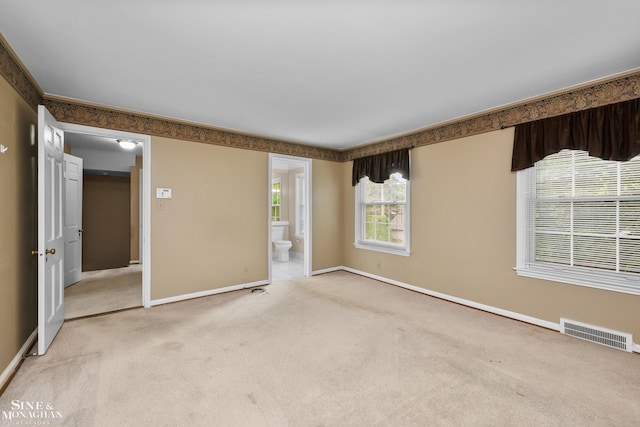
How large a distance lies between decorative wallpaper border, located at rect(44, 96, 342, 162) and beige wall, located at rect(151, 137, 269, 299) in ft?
0.36

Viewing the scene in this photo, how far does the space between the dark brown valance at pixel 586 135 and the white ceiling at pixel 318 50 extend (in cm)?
33

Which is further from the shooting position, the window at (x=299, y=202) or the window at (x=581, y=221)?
the window at (x=299, y=202)

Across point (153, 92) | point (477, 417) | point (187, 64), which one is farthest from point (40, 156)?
point (477, 417)

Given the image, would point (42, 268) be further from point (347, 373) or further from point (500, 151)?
point (500, 151)

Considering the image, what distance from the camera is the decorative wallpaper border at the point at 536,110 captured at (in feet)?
8.43

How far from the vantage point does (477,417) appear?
175 cm

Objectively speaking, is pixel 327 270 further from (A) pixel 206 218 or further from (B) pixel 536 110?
(B) pixel 536 110

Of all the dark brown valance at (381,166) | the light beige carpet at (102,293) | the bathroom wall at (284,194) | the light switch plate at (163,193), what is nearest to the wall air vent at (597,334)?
the dark brown valance at (381,166)

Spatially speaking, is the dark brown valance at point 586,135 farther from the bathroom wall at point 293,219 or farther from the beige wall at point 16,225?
the bathroom wall at point 293,219

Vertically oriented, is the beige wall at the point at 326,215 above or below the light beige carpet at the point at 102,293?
above

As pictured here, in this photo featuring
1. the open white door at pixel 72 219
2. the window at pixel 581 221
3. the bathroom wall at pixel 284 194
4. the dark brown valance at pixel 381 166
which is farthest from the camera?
the bathroom wall at pixel 284 194

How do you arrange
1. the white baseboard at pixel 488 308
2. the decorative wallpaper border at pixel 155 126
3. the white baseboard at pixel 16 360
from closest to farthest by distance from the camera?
the white baseboard at pixel 16 360, the white baseboard at pixel 488 308, the decorative wallpaper border at pixel 155 126

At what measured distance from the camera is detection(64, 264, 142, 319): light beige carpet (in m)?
3.62

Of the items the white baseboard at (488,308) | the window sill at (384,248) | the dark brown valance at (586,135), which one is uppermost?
the dark brown valance at (586,135)
